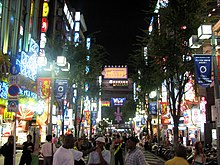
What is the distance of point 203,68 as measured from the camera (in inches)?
478

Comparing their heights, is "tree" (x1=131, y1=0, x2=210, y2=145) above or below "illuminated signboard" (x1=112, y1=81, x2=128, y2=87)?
below

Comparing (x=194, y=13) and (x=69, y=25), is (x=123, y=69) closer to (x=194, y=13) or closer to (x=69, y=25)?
(x=69, y=25)

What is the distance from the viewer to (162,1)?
643 inches

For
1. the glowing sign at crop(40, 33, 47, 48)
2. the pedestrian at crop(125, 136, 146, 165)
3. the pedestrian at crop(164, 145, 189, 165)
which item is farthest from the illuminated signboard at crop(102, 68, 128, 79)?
the pedestrian at crop(164, 145, 189, 165)

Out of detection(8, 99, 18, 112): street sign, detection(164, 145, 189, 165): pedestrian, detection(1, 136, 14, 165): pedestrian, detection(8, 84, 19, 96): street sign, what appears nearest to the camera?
detection(164, 145, 189, 165): pedestrian

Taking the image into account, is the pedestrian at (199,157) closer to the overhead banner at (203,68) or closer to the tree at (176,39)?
the overhead banner at (203,68)

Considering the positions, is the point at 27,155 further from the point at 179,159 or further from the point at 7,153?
the point at 179,159

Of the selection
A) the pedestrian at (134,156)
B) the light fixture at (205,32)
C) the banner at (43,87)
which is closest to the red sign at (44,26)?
the banner at (43,87)

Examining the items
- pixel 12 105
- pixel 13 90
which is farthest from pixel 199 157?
pixel 13 90

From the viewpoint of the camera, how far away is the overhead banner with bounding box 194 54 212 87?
A: 12.1m

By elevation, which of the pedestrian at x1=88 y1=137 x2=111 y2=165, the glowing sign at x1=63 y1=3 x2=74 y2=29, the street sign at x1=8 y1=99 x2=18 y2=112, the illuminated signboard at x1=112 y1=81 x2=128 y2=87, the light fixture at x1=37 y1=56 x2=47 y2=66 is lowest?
Result: the pedestrian at x1=88 y1=137 x2=111 y2=165

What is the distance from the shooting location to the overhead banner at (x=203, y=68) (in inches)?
476

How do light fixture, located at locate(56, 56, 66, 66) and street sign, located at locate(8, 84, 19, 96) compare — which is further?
light fixture, located at locate(56, 56, 66, 66)

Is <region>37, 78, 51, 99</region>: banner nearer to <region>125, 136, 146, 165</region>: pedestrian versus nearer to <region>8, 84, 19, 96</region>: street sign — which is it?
<region>8, 84, 19, 96</region>: street sign
